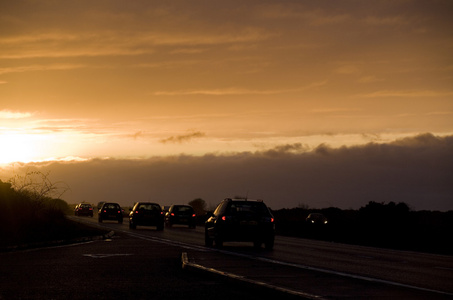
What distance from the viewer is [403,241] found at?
1469 inches

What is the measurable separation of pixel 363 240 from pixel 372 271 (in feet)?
74.6

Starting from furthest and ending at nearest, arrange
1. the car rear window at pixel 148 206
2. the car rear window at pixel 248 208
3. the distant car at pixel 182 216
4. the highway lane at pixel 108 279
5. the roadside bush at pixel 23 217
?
1. the distant car at pixel 182 216
2. the car rear window at pixel 148 206
3. the roadside bush at pixel 23 217
4. the car rear window at pixel 248 208
5. the highway lane at pixel 108 279

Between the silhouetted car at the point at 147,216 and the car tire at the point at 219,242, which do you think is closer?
the car tire at the point at 219,242

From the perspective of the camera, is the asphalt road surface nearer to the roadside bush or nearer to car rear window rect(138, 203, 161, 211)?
the roadside bush

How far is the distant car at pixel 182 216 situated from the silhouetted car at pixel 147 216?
16.3 ft

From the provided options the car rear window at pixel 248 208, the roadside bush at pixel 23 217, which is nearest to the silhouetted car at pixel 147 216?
the roadside bush at pixel 23 217

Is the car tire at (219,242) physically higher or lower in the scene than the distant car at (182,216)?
lower

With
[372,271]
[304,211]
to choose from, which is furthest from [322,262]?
[304,211]

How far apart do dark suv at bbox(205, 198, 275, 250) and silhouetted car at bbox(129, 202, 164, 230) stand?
1902 cm

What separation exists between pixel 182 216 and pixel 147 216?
6.35 meters

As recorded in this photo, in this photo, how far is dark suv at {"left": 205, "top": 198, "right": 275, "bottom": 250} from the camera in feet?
84.5

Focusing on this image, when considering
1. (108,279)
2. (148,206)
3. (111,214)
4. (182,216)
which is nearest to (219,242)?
(108,279)

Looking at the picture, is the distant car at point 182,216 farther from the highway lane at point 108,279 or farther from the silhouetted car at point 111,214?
the highway lane at point 108,279

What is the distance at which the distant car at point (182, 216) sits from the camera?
5138 centimetres
